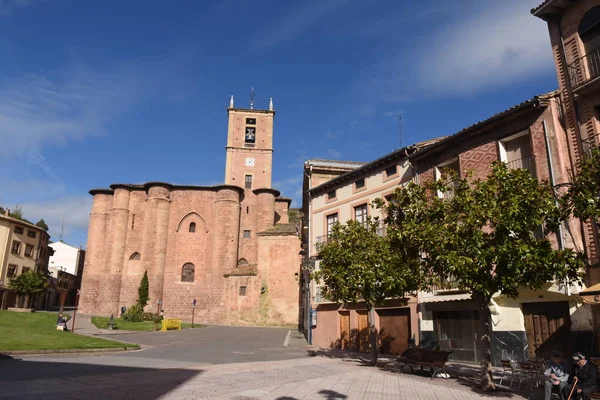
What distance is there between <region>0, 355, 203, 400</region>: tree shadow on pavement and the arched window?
33.3 m

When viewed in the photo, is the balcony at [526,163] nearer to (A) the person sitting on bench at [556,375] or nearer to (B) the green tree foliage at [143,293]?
(A) the person sitting on bench at [556,375]

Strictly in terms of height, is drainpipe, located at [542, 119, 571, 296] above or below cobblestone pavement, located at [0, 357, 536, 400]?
above

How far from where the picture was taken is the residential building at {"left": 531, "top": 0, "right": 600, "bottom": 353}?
525 inches

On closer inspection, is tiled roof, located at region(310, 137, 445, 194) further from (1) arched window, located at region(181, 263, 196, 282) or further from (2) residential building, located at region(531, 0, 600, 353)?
(1) arched window, located at region(181, 263, 196, 282)

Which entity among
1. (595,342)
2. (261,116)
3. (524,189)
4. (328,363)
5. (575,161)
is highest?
(261,116)

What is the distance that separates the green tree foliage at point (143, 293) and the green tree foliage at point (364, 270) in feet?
108

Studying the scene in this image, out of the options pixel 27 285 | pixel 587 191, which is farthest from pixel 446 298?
pixel 27 285

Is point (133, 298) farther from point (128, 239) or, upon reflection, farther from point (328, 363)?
point (328, 363)

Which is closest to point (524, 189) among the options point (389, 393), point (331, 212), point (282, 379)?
point (389, 393)

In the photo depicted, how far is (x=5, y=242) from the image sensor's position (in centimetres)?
4347

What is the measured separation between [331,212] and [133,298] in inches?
1223

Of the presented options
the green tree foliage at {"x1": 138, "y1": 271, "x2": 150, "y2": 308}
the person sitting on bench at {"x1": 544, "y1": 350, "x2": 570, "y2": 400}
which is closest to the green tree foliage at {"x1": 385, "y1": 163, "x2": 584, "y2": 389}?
the person sitting on bench at {"x1": 544, "y1": 350, "x2": 570, "y2": 400}

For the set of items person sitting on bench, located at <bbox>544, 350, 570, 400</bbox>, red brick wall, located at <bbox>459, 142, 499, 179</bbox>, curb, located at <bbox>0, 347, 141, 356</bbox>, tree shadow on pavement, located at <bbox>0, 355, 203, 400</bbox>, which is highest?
red brick wall, located at <bbox>459, 142, 499, 179</bbox>

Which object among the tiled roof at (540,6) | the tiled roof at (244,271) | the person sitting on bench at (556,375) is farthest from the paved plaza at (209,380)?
the tiled roof at (244,271)
